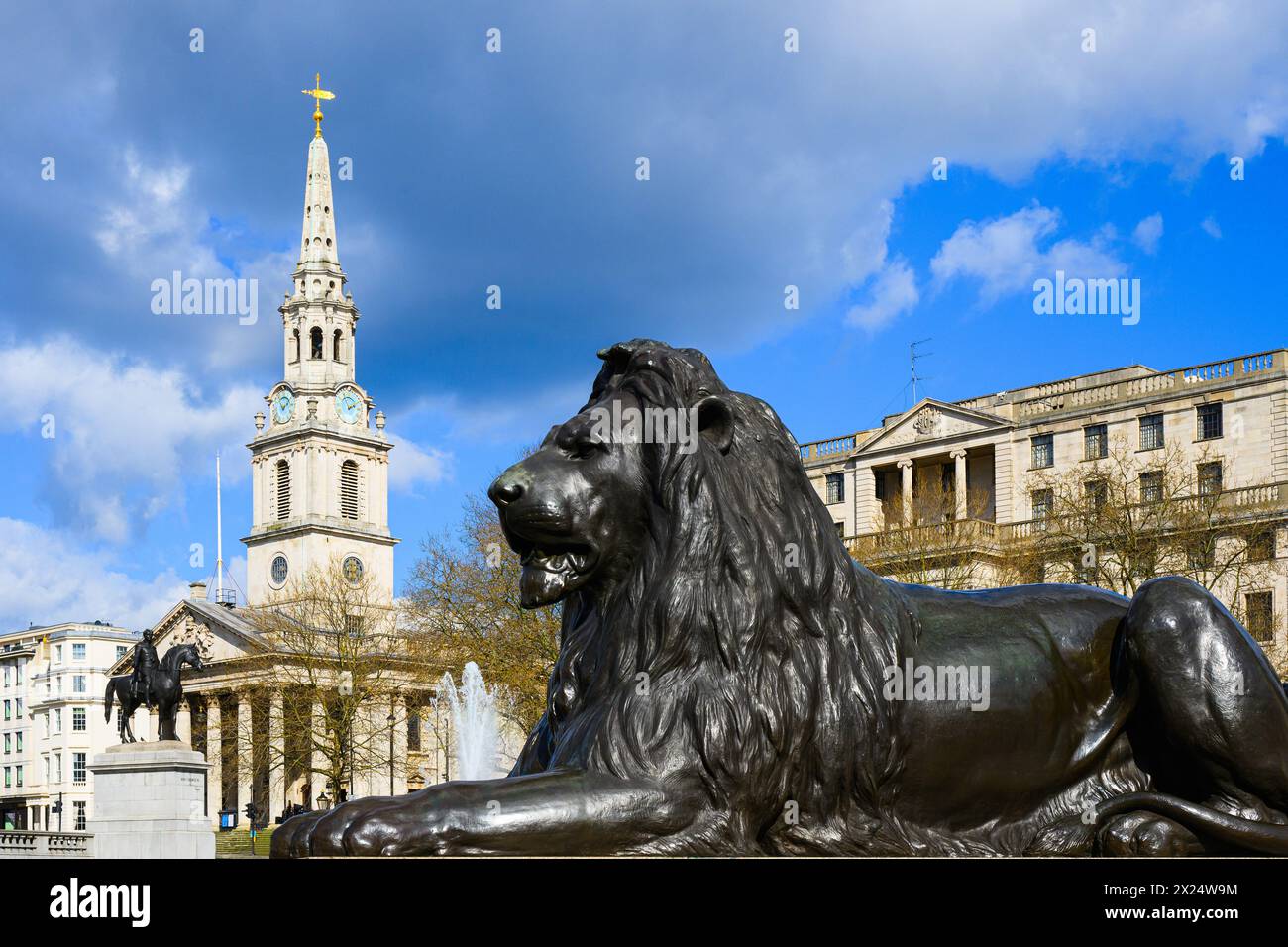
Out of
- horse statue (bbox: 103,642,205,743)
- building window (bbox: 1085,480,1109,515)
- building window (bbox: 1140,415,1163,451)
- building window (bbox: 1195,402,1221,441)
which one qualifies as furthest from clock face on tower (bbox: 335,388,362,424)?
building window (bbox: 1085,480,1109,515)

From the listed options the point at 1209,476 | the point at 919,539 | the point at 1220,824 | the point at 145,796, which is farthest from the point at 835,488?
the point at 1220,824

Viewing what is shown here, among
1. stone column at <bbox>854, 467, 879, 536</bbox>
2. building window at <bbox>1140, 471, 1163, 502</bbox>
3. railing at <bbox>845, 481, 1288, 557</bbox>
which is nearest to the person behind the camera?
building window at <bbox>1140, 471, 1163, 502</bbox>

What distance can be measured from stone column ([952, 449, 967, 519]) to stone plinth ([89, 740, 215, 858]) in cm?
2967

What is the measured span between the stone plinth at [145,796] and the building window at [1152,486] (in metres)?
24.1

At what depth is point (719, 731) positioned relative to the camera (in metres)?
3.90

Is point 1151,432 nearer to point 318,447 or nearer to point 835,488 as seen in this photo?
point 835,488

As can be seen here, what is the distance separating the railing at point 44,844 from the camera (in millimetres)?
34125

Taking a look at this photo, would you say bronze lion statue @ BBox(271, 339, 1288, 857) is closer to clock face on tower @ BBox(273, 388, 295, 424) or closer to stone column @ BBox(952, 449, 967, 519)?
stone column @ BBox(952, 449, 967, 519)

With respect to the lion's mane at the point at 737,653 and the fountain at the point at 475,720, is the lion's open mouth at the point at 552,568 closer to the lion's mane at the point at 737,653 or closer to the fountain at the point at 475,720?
the lion's mane at the point at 737,653

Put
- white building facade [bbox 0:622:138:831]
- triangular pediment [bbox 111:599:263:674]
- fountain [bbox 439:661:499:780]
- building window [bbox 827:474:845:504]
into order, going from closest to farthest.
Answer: fountain [bbox 439:661:499:780]
building window [bbox 827:474:845:504]
triangular pediment [bbox 111:599:263:674]
white building facade [bbox 0:622:138:831]

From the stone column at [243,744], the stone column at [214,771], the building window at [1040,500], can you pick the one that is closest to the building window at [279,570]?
the stone column at [214,771]

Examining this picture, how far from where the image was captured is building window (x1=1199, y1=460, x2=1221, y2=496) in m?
42.8

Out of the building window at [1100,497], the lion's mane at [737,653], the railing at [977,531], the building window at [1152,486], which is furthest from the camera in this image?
the railing at [977,531]
